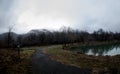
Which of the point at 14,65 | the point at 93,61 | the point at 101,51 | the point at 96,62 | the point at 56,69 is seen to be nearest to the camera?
the point at 56,69

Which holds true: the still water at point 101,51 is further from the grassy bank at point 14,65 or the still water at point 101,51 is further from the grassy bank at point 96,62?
the grassy bank at point 14,65

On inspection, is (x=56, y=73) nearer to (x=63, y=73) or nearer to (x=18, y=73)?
(x=63, y=73)

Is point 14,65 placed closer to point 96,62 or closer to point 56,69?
point 56,69

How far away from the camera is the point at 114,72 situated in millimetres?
17766

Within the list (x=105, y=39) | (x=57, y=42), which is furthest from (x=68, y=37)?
(x=105, y=39)

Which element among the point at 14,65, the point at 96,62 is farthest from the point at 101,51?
the point at 14,65

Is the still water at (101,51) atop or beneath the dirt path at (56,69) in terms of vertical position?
beneath

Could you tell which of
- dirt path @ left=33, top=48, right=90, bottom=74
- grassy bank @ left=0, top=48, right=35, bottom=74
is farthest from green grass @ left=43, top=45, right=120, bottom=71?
grassy bank @ left=0, top=48, right=35, bottom=74

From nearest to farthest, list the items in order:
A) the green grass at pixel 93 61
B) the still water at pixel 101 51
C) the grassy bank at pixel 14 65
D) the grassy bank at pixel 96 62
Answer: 1. the grassy bank at pixel 14 65
2. the grassy bank at pixel 96 62
3. the green grass at pixel 93 61
4. the still water at pixel 101 51

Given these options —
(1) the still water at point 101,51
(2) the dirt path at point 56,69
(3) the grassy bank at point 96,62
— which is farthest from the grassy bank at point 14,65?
(1) the still water at point 101,51

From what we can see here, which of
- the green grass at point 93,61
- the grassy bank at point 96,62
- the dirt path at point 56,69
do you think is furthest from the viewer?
the green grass at point 93,61

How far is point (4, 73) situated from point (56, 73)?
537 cm

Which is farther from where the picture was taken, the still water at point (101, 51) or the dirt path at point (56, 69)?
the still water at point (101, 51)

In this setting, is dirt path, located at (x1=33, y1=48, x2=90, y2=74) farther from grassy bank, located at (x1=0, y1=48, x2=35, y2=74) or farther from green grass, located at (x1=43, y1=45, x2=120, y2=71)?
green grass, located at (x1=43, y1=45, x2=120, y2=71)
